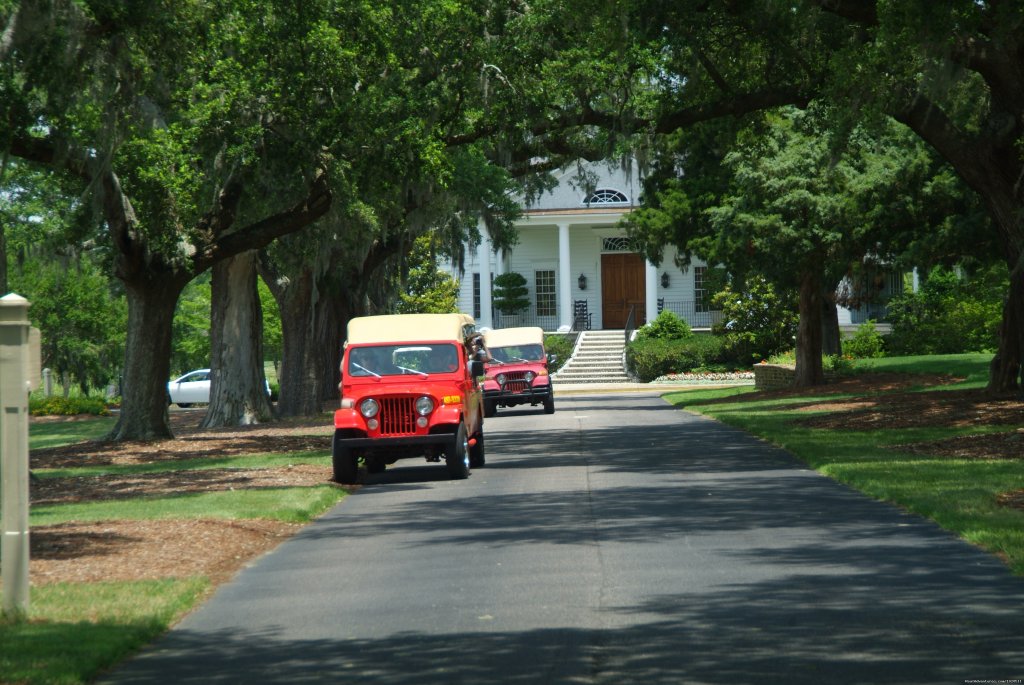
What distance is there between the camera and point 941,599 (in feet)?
30.5

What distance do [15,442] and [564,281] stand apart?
51695 millimetres

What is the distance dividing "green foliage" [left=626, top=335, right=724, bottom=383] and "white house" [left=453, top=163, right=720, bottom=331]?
190 inches

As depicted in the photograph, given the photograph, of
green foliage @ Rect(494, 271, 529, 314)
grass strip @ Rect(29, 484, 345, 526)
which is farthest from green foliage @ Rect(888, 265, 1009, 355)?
grass strip @ Rect(29, 484, 345, 526)

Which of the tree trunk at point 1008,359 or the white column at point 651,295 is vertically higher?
the white column at point 651,295

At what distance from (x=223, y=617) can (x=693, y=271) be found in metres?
52.9

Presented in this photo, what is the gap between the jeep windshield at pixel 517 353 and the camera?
39.2 metres

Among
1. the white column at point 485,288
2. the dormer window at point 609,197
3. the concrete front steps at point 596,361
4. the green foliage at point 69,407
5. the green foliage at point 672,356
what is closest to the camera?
the green foliage at point 69,407

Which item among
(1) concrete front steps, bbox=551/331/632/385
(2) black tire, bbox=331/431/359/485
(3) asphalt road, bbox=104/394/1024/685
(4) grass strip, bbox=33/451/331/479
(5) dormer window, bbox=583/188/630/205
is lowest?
(3) asphalt road, bbox=104/394/1024/685

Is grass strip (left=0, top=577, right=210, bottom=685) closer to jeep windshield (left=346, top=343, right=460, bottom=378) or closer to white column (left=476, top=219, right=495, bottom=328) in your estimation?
jeep windshield (left=346, top=343, right=460, bottom=378)

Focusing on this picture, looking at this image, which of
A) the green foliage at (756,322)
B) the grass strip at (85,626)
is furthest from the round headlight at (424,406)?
the green foliage at (756,322)

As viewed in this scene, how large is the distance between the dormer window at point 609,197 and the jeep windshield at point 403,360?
40496 millimetres

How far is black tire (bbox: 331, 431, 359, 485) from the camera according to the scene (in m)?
19.2

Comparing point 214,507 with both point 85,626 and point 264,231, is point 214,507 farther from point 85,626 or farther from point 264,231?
point 264,231

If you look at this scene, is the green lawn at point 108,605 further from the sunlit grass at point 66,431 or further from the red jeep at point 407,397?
the sunlit grass at point 66,431
